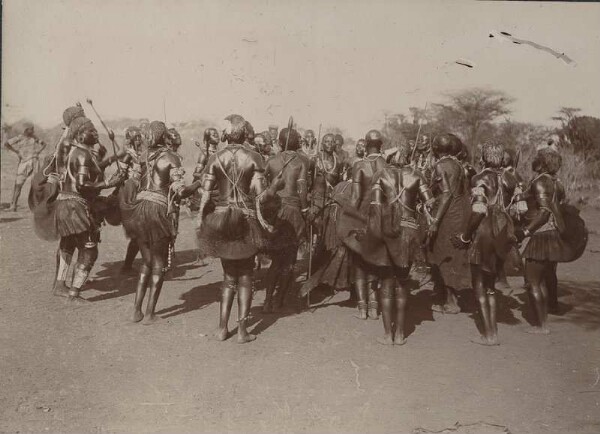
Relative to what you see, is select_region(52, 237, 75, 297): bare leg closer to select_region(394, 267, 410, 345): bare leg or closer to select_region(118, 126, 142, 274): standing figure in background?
select_region(118, 126, 142, 274): standing figure in background

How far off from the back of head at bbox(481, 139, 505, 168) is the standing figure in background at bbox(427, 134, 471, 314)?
0.35m

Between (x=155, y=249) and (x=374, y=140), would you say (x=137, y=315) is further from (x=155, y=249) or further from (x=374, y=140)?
(x=374, y=140)

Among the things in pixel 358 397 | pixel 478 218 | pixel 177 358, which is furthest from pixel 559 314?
pixel 177 358

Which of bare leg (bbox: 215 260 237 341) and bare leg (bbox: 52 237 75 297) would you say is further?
bare leg (bbox: 52 237 75 297)

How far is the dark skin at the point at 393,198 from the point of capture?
5785 mm

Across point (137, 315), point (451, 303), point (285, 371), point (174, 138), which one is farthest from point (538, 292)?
point (174, 138)

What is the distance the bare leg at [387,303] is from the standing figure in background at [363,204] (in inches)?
14.8

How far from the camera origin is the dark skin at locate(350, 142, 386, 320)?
6.29 metres

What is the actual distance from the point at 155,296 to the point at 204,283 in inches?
81.4

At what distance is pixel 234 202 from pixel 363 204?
1672 mm

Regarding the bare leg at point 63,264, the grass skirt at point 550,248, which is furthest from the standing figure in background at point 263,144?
the grass skirt at point 550,248

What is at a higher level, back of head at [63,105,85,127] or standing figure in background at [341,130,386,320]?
back of head at [63,105,85,127]

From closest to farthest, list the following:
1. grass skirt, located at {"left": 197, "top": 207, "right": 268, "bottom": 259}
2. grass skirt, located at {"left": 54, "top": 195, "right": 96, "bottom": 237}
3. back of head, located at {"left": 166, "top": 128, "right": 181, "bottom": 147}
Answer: grass skirt, located at {"left": 197, "top": 207, "right": 268, "bottom": 259}
grass skirt, located at {"left": 54, "top": 195, "right": 96, "bottom": 237}
back of head, located at {"left": 166, "top": 128, "right": 181, "bottom": 147}

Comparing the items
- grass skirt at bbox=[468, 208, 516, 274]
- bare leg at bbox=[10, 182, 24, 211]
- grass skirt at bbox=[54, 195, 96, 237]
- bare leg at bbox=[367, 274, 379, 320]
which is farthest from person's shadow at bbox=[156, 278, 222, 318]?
bare leg at bbox=[10, 182, 24, 211]
